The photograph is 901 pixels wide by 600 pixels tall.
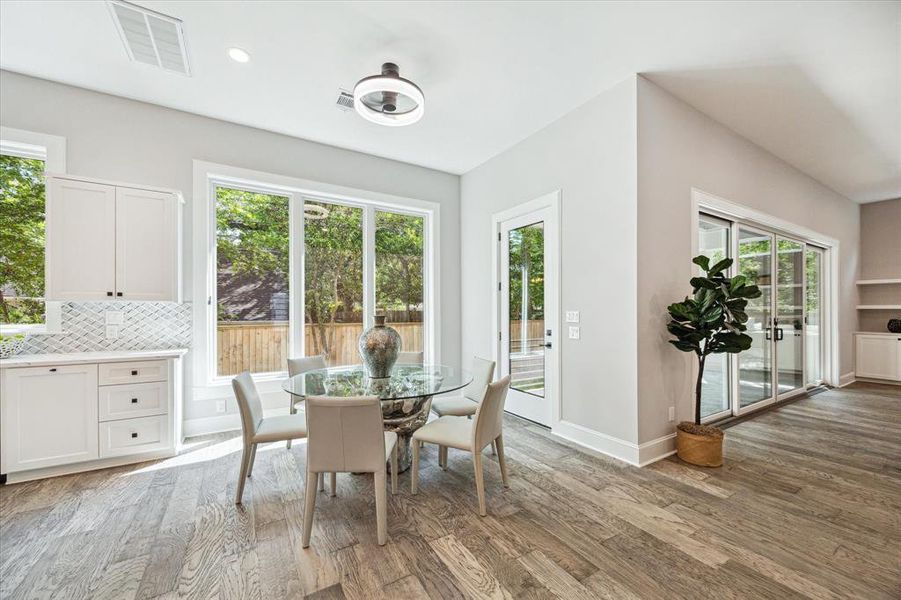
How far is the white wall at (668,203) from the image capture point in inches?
117

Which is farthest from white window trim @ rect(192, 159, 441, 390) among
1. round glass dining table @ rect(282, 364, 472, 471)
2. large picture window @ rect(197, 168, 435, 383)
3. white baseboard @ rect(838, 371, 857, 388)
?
white baseboard @ rect(838, 371, 857, 388)

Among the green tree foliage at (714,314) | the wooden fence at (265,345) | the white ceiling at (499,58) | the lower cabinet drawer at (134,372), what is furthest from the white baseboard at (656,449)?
the lower cabinet drawer at (134,372)

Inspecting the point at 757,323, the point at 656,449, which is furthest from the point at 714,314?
the point at 757,323

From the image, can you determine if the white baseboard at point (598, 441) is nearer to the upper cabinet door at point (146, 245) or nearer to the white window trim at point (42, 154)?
the upper cabinet door at point (146, 245)

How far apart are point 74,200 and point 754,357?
715cm

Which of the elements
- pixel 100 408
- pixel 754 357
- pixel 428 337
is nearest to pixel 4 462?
pixel 100 408

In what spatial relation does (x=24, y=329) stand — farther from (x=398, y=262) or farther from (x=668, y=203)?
(x=668, y=203)

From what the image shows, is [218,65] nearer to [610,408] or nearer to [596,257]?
[596,257]

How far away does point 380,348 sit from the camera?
2738 millimetres

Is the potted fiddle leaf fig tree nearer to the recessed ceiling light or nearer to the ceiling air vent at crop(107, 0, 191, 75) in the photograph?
the recessed ceiling light

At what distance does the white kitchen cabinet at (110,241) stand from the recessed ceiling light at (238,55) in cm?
134

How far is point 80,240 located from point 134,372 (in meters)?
1.18

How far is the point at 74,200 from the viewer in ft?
9.61

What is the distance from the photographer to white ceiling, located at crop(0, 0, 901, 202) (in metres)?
2.35
